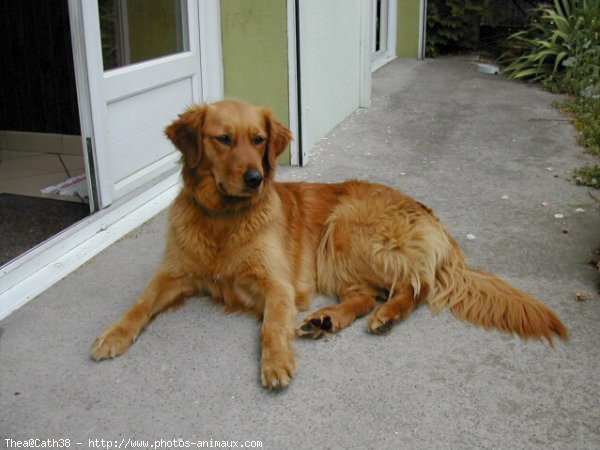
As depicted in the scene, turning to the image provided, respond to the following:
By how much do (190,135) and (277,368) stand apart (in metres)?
1.14

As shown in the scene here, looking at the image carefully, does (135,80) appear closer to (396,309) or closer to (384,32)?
(396,309)

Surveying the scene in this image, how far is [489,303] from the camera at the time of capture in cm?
299

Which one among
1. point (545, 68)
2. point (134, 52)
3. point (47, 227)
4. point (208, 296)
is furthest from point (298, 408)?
point (545, 68)

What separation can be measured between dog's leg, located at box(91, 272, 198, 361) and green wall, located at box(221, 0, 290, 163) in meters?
2.36

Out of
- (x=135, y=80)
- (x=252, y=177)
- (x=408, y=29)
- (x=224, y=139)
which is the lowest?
(x=252, y=177)

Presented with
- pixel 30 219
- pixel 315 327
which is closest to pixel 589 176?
pixel 315 327

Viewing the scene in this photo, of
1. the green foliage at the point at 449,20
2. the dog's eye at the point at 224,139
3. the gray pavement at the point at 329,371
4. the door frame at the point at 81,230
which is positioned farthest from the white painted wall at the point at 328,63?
the green foliage at the point at 449,20

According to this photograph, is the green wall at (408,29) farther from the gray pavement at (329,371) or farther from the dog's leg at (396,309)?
the dog's leg at (396,309)

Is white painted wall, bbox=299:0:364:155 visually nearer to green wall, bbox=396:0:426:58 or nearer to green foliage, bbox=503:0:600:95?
green foliage, bbox=503:0:600:95

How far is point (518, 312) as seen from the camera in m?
2.89

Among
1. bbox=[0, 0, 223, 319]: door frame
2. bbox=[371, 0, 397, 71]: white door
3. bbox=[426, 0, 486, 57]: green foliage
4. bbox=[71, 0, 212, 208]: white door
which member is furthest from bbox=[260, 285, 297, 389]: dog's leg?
bbox=[426, 0, 486, 57]: green foliage

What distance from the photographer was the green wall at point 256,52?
4953 millimetres

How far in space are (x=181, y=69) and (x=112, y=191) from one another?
3.93 feet

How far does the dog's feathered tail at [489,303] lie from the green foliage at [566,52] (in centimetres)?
540
